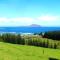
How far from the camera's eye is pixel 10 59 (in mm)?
21250

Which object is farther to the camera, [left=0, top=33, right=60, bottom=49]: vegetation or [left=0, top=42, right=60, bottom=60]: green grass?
[left=0, top=33, right=60, bottom=49]: vegetation

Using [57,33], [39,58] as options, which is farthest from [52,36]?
[39,58]

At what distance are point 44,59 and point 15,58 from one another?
317 cm

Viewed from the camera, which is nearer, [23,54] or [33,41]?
[23,54]

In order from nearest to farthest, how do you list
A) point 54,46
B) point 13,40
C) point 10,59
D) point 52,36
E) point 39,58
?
point 10,59 < point 39,58 < point 54,46 < point 13,40 < point 52,36

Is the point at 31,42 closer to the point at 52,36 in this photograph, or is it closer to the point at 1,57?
the point at 52,36

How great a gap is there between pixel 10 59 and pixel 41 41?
69.1 feet

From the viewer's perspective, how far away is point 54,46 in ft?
132

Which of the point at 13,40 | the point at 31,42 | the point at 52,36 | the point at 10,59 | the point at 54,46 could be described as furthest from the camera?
the point at 52,36

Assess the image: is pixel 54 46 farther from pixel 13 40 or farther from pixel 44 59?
pixel 44 59

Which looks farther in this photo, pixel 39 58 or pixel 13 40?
pixel 13 40

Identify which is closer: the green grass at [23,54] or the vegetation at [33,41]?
the green grass at [23,54]

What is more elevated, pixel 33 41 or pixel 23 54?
pixel 33 41

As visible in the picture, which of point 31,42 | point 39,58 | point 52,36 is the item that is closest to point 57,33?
point 52,36
